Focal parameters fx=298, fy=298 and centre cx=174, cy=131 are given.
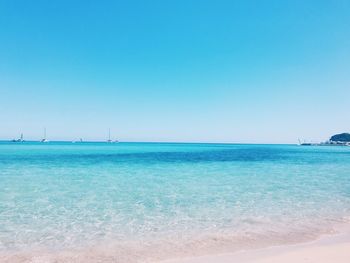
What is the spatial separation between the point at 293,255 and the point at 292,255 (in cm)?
2

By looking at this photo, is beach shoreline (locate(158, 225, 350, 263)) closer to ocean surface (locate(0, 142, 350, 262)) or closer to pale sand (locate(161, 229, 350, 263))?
pale sand (locate(161, 229, 350, 263))

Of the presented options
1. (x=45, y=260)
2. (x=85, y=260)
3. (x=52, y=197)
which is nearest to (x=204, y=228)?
(x=85, y=260)

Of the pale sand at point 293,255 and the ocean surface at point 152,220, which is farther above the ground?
the pale sand at point 293,255

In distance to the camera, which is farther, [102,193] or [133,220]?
[102,193]

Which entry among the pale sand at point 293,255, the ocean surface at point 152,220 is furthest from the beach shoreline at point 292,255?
the ocean surface at point 152,220

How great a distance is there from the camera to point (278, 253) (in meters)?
6.48

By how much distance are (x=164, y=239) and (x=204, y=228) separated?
1.51 metres

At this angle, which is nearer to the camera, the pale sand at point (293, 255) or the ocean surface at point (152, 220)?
the pale sand at point (293, 255)

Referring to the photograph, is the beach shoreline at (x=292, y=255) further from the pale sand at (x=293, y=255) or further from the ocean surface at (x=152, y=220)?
the ocean surface at (x=152, y=220)

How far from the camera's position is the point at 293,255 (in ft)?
20.4

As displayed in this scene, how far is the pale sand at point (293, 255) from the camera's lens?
592 centimetres

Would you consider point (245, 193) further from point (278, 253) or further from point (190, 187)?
point (278, 253)

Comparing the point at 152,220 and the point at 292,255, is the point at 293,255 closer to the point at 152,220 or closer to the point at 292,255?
the point at 292,255

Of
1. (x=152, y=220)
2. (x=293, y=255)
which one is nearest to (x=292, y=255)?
(x=293, y=255)
